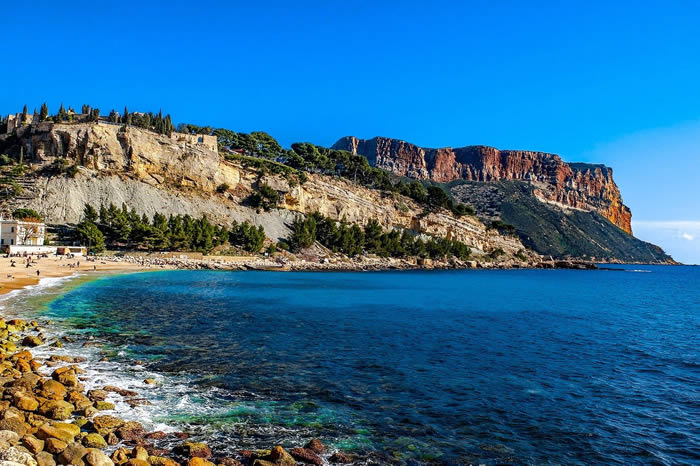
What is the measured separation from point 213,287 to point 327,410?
4242 cm

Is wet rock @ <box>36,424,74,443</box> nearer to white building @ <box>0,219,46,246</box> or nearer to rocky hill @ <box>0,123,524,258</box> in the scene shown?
white building @ <box>0,219,46,246</box>

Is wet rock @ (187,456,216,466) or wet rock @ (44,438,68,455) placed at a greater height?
wet rock @ (44,438,68,455)

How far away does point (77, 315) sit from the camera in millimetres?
29203

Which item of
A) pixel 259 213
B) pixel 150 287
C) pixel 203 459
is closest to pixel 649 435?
pixel 203 459

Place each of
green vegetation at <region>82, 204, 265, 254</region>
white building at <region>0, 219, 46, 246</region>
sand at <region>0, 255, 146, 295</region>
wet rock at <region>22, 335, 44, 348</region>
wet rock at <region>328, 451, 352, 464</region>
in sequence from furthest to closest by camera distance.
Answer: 1. green vegetation at <region>82, 204, 265, 254</region>
2. white building at <region>0, 219, 46, 246</region>
3. sand at <region>0, 255, 146, 295</region>
4. wet rock at <region>22, 335, 44, 348</region>
5. wet rock at <region>328, 451, 352, 464</region>

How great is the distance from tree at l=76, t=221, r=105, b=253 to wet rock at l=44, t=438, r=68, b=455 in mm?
81247

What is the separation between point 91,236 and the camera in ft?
264

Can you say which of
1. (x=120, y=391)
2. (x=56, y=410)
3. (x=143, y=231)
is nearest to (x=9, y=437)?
(x=56, y=410)

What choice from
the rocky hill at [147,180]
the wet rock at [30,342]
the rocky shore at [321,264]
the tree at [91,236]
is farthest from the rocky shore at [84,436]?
the rocky hill at [147,180]

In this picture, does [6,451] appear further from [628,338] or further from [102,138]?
[102,138]

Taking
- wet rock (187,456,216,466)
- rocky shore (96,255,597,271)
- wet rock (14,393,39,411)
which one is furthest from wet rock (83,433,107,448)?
rocky shore (96,255,597,271)

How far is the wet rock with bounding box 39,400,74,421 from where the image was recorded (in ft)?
39.0

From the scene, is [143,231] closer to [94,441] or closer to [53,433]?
[53,433]

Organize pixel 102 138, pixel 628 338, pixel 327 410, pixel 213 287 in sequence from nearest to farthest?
pixel 327 410, pixel 628 338, pixel 213 287, pixel 102 138
